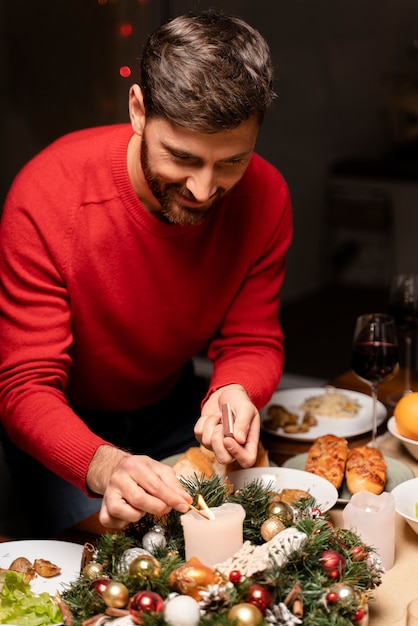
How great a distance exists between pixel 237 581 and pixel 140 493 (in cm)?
20

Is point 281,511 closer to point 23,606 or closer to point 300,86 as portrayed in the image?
point 23,606

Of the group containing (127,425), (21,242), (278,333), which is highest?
(21,242)

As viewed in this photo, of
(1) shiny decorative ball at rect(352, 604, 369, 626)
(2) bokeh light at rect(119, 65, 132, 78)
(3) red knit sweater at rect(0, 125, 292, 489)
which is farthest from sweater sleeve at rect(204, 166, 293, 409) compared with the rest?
(2) bokeh light at rect(119, 65, 132, 78)

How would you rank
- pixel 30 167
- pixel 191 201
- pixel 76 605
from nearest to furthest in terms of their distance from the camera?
pixel 76 605
pixel 191 201
pixel 30 167

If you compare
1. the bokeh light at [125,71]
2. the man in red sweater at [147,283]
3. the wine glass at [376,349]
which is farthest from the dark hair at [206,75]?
the bokeh light at [125,71]

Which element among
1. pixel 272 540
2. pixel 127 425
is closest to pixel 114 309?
pixel 127 425

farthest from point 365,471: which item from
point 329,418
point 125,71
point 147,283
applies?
point 125,71

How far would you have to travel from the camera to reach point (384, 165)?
3512 millimetres

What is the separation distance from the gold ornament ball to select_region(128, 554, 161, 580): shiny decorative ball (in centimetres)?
11

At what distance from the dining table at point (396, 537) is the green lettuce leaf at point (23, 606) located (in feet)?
0.62

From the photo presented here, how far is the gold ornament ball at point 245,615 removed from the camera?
0.88 meters

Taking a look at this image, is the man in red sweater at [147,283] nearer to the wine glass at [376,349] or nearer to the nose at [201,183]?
the nose at [201,183]

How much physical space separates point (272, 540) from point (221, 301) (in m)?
0.90

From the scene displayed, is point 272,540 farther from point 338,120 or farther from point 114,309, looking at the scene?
point 338,120
